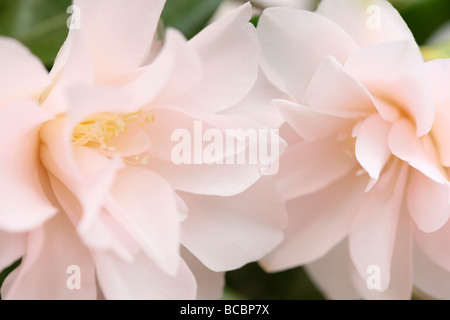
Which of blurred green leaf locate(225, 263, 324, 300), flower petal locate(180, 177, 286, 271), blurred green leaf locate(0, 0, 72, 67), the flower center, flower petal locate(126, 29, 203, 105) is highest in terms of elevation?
flower petal locate(126, 29, 203, 105)

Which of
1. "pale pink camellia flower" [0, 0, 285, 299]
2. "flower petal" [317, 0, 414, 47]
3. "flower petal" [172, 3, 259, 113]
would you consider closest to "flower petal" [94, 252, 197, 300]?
"pale pink camellia flower" [0, 0, 285, 299]

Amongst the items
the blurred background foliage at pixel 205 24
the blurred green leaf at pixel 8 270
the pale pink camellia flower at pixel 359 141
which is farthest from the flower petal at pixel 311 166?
the blurred green leaf at pixel 8 270

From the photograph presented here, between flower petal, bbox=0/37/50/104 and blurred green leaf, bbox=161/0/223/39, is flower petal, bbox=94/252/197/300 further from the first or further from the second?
blurred green leaf, bbox=161/0/223/39

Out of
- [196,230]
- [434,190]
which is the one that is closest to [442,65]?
[434,190]

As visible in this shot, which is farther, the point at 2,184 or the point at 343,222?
the point at 343,222

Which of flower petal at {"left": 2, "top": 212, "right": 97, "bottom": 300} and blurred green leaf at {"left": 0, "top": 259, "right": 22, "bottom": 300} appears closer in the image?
flower petal at {"left": 2, "top": 212, "right": 97, "bottom": 300}
